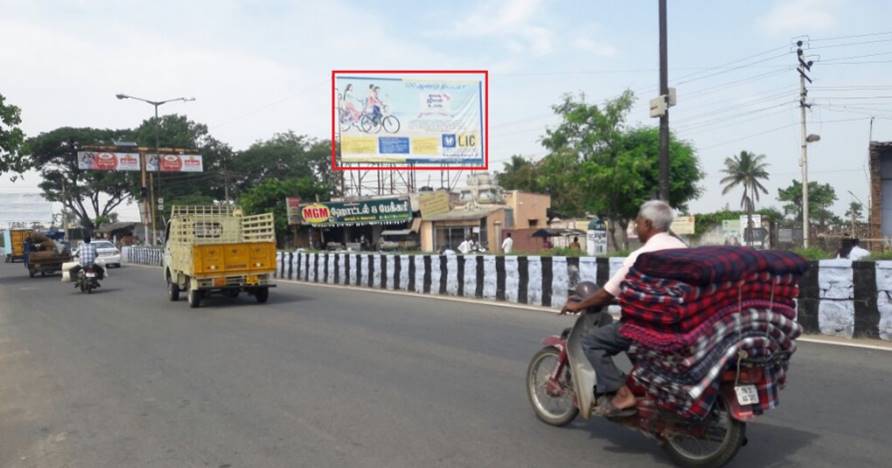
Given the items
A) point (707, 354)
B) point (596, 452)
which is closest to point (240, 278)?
point (596, 452)

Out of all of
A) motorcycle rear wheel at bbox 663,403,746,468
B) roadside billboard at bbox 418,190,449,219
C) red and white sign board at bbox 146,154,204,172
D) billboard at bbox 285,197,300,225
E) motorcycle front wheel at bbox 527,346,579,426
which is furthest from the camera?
red and white sign board at bbox 146,154,204,172

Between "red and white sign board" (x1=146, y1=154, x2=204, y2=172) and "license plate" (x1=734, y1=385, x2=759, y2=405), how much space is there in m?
62.1

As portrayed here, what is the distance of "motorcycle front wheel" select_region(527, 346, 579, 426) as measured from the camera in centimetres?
541

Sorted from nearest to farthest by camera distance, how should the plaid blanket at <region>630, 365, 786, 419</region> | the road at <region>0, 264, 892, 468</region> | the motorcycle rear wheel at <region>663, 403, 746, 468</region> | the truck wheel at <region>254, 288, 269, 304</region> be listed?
the plaid blanket at <region>630, 365, 786, 419</region> → the motorcycle rear wheel at <region>663, 403, 746, 468</region> → the road at <region>0, 264, 892, 468</region> → the truck wheel at <region>254, 288, 269, 304</region>

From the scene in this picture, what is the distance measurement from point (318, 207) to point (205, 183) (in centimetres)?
3564

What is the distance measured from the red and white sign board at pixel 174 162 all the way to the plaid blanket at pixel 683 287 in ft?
202

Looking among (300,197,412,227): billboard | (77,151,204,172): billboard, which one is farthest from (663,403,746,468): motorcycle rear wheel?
(77,151,204,172): billboard

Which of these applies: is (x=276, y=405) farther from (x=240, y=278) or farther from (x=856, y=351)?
(x=240, y=278)

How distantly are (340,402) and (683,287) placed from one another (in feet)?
11.7

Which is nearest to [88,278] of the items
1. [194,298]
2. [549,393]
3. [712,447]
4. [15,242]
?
[194,298]

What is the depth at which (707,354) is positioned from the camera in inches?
160

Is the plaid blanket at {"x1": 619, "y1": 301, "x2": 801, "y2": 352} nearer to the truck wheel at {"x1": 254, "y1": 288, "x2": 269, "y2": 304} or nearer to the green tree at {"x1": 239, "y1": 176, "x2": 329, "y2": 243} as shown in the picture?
the truck wheel at {"x1": 254, "y1": 288, "x2": 269, "y2": 304}

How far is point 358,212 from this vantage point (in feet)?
134

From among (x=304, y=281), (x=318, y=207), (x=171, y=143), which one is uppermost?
(x=171, y=143)
